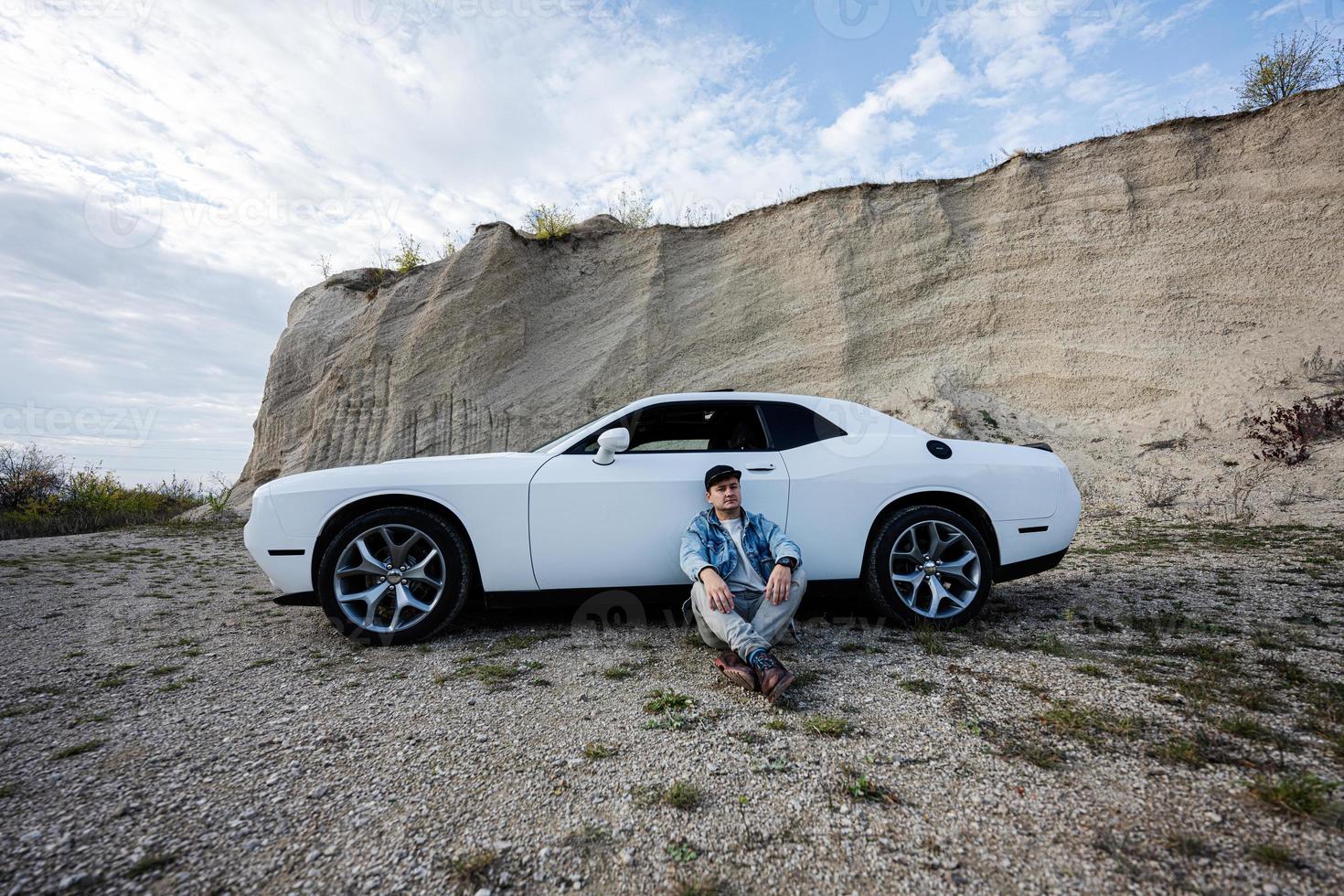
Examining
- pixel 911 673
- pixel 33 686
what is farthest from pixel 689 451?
pixel 33 686

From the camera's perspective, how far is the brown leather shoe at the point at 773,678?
2477 millimetres

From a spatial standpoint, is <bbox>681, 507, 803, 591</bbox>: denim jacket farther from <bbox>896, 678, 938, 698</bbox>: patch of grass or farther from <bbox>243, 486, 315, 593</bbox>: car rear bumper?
<bbox>243, 486, 315, 593</bbox>: car rear bumper

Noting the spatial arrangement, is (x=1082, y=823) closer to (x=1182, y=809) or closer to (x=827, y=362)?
(x=1182, y=809)

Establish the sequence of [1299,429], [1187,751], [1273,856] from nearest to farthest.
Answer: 1. [1273,856]
2. [1187,751]
3. [1299,429]

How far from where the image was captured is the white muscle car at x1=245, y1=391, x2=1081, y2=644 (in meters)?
3.39

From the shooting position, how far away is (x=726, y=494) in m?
3.17

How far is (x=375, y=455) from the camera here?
12.3 meters

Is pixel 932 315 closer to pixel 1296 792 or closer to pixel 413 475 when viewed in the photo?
pixel 413 475

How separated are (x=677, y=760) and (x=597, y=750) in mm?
295

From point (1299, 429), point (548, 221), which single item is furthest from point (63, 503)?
point (1299, 429)

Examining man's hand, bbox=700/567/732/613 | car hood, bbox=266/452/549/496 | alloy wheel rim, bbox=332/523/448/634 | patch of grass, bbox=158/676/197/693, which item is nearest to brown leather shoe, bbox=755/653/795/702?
man's hand, bbox=700/567/732/613

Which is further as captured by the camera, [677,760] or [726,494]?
[726,494]

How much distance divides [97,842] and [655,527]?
242 centimetres

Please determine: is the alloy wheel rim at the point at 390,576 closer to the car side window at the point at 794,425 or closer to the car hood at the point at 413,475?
the car hood at the point at 413,475
